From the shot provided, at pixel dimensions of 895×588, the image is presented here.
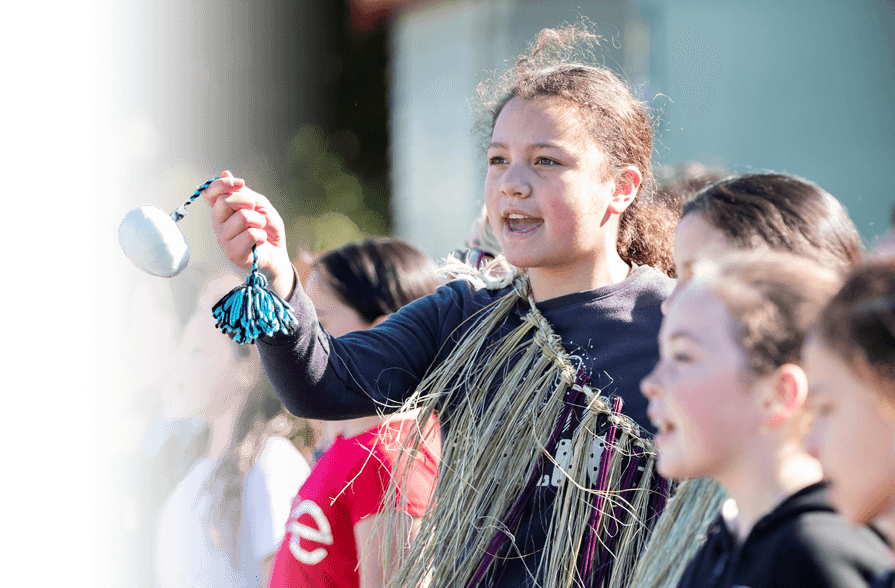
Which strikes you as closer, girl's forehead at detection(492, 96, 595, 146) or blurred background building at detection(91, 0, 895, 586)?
girl's forehead at detection(492, 96, 595, 146)

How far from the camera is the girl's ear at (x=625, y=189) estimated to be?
1679mm

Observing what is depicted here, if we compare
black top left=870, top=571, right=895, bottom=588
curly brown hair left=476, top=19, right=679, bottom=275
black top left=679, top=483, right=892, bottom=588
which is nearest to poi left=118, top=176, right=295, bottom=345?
curly brown hair left=476, top=19, right=679, bottom=275

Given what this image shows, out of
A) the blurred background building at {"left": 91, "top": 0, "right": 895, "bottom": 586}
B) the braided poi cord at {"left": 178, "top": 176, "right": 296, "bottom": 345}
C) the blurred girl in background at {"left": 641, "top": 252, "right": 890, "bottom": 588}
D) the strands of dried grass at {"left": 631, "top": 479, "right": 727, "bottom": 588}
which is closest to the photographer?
the blurred girl in background at {"left": 641, "top": 252, "right": 890, "bottom": 588}

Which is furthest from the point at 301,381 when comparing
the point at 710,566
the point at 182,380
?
the point at 182,380

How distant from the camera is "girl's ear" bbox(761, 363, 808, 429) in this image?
0.91 meters

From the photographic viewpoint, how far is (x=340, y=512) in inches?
72.1

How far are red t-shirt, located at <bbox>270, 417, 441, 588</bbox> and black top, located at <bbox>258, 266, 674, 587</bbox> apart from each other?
0.60 feet

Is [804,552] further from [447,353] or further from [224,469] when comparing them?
[224,469]

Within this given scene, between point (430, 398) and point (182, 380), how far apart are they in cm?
126

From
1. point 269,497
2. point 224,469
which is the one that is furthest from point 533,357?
point 224,469

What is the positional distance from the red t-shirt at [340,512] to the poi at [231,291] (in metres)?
0.48

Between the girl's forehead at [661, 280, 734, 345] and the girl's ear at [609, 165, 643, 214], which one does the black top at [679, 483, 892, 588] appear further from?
the girl's ear at [609, 165, 643, 214]

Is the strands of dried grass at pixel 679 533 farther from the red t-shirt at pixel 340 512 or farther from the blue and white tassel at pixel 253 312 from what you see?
the blue and white tassel at pixel 253 312

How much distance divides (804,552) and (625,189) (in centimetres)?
100
